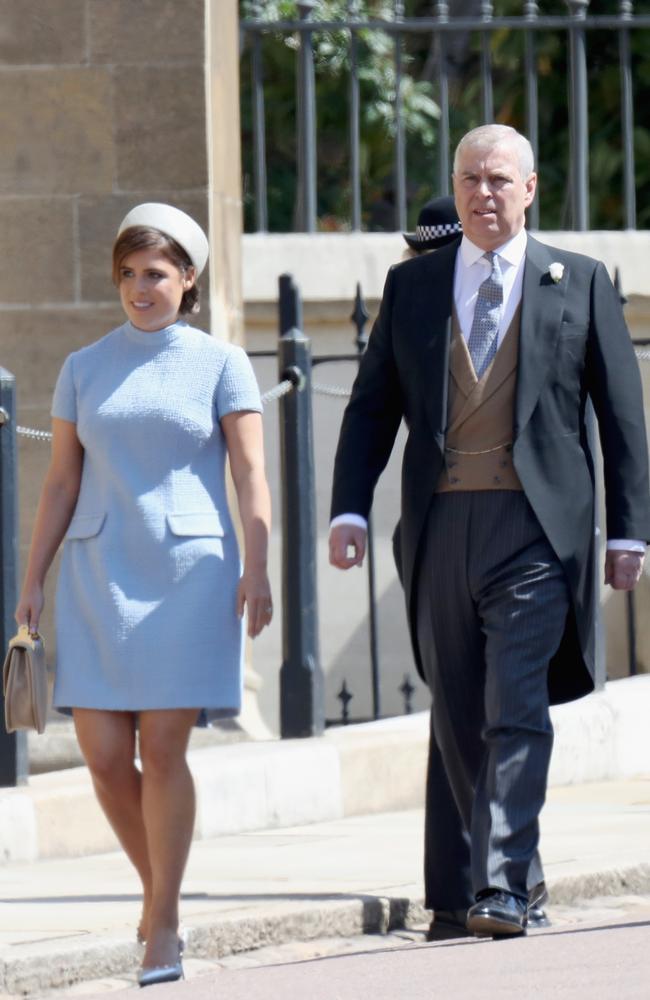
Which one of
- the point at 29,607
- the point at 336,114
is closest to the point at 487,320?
the point at 29,607

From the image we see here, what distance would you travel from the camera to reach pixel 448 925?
551 centimetres

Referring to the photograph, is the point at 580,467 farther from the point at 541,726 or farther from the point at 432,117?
the point at 432,117

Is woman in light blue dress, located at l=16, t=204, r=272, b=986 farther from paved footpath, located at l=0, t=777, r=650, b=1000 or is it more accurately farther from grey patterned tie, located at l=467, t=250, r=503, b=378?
grey patterned tie, located at l=467, t=250, r=503, b=378

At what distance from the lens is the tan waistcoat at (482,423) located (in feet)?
17.4

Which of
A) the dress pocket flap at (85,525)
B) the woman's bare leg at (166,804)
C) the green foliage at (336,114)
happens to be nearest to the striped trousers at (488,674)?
the woman's bare leg at (166,804)

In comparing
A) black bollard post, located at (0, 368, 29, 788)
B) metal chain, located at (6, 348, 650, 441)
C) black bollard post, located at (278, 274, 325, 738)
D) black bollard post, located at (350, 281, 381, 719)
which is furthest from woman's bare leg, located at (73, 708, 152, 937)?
black bollard post, located at (350, 281, 381, 719)

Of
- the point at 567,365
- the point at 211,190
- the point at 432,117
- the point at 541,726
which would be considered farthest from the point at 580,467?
the point at 432,117

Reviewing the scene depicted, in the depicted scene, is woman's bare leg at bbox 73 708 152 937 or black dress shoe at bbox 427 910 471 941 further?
black dress shoe at bbox 427 910 471 941

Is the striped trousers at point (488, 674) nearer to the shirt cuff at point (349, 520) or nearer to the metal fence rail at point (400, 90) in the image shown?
the shirt cuff at point (349, 520)

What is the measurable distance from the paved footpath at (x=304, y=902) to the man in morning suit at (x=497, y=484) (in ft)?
0.76

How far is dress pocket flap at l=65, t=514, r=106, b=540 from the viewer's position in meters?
5.16

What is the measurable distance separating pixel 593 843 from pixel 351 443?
1.64m

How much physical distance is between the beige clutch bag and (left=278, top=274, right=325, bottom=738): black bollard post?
244 cm

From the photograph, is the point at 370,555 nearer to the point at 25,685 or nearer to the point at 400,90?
the point at 400,90
